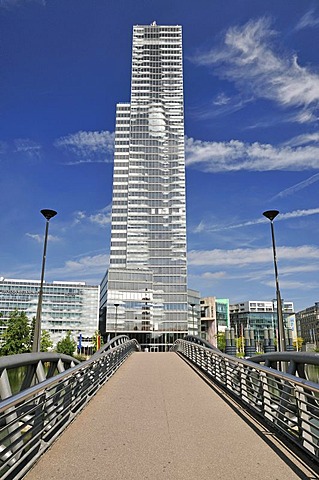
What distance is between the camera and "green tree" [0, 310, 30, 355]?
185 ft

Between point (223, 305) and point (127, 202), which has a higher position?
point (127, 202)

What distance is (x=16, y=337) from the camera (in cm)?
5809

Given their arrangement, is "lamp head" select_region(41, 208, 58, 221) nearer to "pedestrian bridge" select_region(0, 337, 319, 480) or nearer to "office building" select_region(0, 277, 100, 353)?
"pedestrian bridge" select_region(0, 337, 319, 480)

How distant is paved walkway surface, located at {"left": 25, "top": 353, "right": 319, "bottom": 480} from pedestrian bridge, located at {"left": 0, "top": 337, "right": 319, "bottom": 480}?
0.04 ft

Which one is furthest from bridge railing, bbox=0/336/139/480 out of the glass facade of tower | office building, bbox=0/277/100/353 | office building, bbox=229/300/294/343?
office building, bbox=229/300/294/343

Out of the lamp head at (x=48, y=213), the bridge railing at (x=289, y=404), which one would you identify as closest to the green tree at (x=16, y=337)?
the lamp head at (x=48, y=213)

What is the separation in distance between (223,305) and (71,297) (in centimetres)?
6882

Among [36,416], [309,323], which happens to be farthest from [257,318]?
[36,416]

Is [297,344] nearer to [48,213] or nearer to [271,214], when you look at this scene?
[271,214]

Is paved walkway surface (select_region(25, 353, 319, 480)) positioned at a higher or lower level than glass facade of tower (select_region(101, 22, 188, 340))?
lower

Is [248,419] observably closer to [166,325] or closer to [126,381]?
[126,381]

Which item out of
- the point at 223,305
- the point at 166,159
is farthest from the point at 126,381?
the point at 223,305

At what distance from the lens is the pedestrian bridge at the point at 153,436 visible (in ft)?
14.6

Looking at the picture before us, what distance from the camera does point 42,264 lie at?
18.2 m
